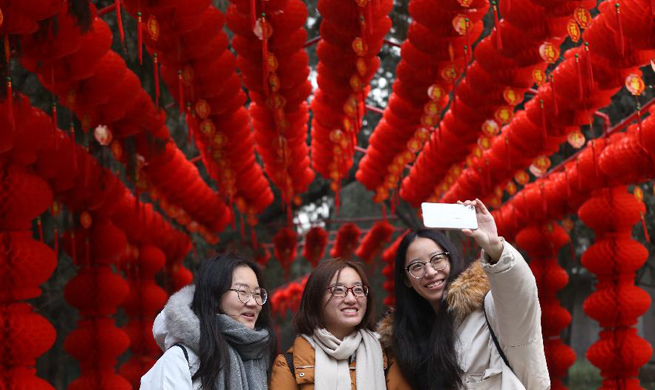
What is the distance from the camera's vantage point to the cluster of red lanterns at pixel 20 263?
4.78 meters

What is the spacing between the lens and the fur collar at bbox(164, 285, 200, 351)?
126 inches

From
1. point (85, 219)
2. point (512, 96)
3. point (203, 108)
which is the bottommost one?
point (85, 219)

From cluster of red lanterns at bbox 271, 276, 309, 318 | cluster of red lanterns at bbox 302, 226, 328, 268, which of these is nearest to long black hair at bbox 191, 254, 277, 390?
cluster of red lanterns at bbox 302, 226, 328, 268

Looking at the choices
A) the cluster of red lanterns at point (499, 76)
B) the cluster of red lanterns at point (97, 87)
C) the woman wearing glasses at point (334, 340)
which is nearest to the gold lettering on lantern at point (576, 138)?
the cluster of red lanterns at point (499, 76)

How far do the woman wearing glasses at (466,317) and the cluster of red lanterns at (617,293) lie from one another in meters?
4.00

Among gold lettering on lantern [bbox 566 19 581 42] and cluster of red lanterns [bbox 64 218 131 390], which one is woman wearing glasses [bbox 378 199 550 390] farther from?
cluster of red lanterns [bbox 64 218 131 390]

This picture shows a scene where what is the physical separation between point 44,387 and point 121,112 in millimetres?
1732

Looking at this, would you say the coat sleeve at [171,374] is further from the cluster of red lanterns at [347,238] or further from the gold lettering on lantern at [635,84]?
the cluster of red lanterns at [347,238]

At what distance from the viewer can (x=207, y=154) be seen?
7.28 metres

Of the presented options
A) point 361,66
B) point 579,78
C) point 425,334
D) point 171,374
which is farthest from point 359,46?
point 171,374

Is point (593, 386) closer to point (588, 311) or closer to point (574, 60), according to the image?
point (588, 311)

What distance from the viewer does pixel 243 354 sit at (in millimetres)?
3350

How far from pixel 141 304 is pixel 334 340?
5.63 meters

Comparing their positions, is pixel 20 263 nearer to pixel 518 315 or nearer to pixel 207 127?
pixel 207 127
